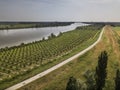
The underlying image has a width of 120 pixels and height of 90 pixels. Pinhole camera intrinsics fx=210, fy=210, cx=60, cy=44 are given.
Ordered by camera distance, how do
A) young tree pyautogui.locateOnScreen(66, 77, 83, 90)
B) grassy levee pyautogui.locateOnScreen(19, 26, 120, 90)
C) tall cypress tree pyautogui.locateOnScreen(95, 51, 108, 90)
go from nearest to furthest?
young tree pyautogui.locateOnScreen(66, 77, 83, 90)
tall cypress tree pyautogui.locateOnScreen(95, 51, 108, 90)
grassy levee pyautogui.locateOnScreen(19, 26, 120, 90)

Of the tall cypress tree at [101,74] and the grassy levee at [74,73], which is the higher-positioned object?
the tall cypress tree at [101,74]

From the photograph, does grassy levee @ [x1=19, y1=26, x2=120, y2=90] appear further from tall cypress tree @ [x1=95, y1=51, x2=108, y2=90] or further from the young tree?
the young tree

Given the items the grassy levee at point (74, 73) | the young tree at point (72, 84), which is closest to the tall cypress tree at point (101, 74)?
the grassy levee at point (74, 73)

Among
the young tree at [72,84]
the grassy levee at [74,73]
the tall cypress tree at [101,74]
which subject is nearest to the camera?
the young tree at [72,84]

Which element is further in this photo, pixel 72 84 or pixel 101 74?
pixel 101 74

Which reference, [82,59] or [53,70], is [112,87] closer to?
[53,70]

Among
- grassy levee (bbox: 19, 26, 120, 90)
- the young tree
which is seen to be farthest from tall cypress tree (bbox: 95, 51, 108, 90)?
the young tree

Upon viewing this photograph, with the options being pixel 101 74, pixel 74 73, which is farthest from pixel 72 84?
pixel 74 73

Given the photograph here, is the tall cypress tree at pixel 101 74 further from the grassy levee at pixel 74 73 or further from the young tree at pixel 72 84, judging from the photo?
the young tree at pixel 72 84

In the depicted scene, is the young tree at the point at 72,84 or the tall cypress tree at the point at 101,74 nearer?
the young tree at the point at 72,84

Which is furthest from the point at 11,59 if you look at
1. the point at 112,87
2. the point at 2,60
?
the point at 112,87

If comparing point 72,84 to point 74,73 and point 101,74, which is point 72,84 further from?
point 74,73

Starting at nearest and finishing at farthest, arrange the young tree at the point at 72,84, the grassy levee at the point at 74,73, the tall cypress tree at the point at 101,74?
the young tree at the point at 72,84, the tall cypress tree at the point at 101,74, the grassy levee at the point at 74,73
